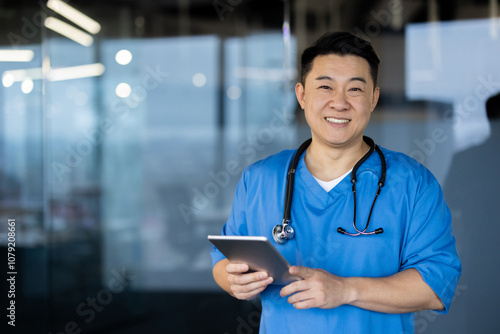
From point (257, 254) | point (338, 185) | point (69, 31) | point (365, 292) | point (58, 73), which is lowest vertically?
point (365, 292)

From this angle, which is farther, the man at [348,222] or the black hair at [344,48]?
the black hair at [344,48]

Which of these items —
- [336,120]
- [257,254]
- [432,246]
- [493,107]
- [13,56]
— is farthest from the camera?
[13,56]

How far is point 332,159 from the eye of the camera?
1.45 metres

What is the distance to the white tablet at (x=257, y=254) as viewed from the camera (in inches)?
43.1

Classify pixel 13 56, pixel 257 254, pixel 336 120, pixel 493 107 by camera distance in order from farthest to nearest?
pixel 13 56 < pixel 493 107 < pixel 336 120 < pixel 257 254

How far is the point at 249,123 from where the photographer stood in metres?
3.54

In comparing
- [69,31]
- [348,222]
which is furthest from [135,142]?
[348,222]

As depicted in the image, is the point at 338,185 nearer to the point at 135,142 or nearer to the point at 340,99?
the point at 340,99

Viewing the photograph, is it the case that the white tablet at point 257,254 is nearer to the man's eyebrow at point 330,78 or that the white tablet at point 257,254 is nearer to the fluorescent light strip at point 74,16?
the man's eyebrow at point 330,78

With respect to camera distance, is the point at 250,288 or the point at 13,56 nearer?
the point at 250,288

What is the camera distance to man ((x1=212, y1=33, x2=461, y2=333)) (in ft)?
4.13

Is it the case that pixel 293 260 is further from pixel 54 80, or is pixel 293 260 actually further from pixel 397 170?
pixel 54 80

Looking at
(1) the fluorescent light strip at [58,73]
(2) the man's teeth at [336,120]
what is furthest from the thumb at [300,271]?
(1) the fluorescent light strip at [58,73]

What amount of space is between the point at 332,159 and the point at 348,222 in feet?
0.61
